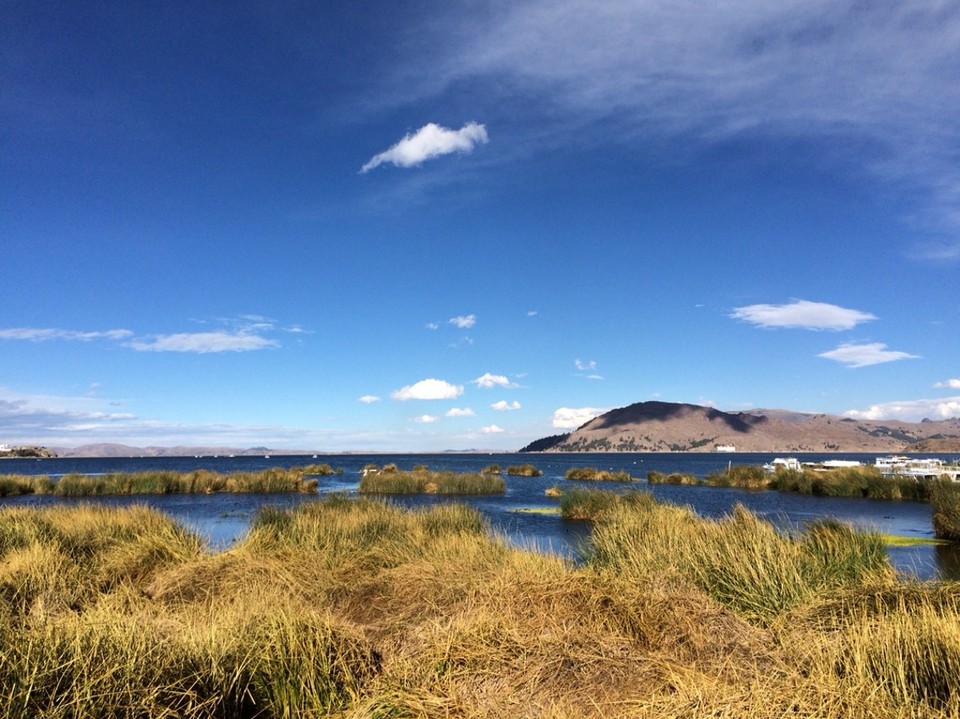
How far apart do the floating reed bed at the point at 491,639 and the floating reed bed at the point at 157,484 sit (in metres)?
36.2

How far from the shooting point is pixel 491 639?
511 cm

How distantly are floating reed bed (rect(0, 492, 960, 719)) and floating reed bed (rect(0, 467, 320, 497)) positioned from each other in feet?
119

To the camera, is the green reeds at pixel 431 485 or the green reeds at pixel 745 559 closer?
the green reeds at pixel 745 559

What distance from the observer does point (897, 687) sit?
4383mm

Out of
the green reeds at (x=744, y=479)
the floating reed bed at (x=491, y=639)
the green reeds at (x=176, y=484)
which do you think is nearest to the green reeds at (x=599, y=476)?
the green reeds at (x=744, y=479)

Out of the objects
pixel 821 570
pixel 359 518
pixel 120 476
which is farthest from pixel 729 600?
pixel 120 476

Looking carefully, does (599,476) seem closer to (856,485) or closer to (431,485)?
(431,485)

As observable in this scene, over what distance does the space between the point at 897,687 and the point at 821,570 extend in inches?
172

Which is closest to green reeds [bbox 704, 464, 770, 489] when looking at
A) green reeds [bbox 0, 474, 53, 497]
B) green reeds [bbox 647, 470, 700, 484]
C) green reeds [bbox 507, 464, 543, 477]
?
green reeds [bbox 647, 470, 700, 484]

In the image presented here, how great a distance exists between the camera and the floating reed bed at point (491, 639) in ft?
13.0

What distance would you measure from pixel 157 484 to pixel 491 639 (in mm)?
44085

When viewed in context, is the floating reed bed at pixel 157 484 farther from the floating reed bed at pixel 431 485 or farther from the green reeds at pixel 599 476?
the green reeds at pixel 599 476

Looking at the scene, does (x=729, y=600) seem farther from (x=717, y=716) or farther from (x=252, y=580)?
(x=252, y=580)

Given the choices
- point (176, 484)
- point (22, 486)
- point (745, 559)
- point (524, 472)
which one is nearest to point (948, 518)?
point (745, 559)
